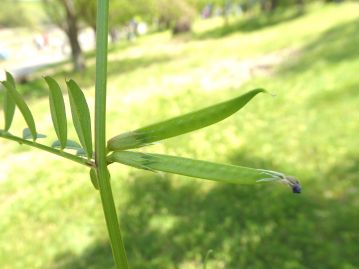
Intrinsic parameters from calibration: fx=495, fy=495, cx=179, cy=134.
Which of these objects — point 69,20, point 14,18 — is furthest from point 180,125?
point 14,18

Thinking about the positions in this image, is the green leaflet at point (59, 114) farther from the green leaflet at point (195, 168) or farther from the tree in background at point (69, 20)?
the tree in background at point (69, 20)

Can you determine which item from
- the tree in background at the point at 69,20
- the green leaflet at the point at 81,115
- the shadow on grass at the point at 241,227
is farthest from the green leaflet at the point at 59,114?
the tree in background at the point at 69,20

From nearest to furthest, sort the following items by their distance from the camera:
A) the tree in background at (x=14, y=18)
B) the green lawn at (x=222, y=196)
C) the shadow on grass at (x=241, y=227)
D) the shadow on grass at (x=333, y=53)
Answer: the shadow on grass at (x=241, y=227), the green lawn at (x=222, y=196), the shadow on grass at (x=333, y=53), the tree in background at (x=14, y=18)

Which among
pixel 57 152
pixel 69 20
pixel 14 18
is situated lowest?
pixel 14 18

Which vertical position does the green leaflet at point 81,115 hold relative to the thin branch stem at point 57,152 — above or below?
above

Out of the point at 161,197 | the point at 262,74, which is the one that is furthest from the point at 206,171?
the point at 262,74

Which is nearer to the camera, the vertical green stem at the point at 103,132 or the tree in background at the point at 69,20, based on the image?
the vertical green stem at the point at 103,132

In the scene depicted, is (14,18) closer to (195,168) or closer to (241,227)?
(241,227)
